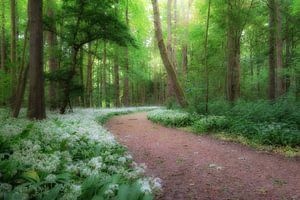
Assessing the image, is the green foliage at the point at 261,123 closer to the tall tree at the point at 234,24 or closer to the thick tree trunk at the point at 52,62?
the tall tree at the point at 234,24

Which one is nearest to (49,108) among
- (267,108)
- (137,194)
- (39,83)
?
(39,83)

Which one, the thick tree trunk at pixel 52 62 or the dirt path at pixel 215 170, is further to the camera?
the thick tree trunk at pixel 52 62

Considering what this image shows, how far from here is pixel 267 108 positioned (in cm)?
1039

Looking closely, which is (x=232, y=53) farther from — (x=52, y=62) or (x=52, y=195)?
(x=52, y=195)

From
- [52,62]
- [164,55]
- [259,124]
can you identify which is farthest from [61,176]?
[52,62]

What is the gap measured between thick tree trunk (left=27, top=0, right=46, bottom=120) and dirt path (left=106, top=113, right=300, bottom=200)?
11.7ft

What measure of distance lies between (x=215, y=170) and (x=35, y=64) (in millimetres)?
7358

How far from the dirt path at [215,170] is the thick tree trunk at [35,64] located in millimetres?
3556

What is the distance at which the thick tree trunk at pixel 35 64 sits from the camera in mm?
9688

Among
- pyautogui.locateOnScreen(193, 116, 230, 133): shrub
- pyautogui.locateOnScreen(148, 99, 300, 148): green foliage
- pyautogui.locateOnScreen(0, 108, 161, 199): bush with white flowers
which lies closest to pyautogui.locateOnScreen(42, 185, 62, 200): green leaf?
pyautogui.locateOnScreen(0, 108, 161, 199): bush with white flowers

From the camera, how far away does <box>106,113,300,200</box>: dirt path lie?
4.84 meters

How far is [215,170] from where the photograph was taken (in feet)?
20.1

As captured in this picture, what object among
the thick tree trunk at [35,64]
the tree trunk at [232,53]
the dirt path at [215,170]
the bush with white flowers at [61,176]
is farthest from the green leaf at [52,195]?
the tree trunk at [232,53]

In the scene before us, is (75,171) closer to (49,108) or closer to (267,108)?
(267,108)
